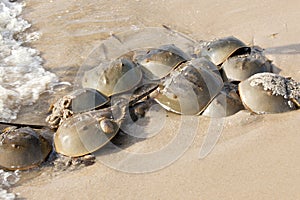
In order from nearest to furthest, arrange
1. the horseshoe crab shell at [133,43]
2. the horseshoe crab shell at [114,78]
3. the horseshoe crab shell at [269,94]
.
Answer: the horseshoe crab shell at [269,94] < the horseshoe crab shell at [114,78] < the horseshoe crab shell at [133,43]

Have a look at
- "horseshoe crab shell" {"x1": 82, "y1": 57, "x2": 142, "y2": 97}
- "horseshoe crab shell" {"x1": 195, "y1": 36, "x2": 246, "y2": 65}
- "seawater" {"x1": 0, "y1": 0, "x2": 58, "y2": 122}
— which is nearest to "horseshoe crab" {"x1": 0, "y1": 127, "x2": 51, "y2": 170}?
"seawater" {"x1": 0, "y1": 0, "x2": 58, "y2": 122}

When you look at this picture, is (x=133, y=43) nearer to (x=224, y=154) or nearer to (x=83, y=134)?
(x=83, y=134)

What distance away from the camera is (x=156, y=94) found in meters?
3.73

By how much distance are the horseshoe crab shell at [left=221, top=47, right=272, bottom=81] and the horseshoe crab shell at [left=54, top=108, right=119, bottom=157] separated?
1.30m

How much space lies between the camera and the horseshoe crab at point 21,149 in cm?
307

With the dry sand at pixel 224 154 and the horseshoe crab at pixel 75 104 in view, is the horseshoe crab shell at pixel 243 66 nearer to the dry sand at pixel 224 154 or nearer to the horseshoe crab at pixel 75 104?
the dry sand at pixel 224 154

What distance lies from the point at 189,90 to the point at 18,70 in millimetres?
2235

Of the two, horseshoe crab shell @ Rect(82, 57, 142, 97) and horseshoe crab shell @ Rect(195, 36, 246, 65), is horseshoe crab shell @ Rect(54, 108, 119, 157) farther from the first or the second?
horseshoe crab shell @ Rect(195, 36, 246, 65)

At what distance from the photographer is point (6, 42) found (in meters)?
5.28

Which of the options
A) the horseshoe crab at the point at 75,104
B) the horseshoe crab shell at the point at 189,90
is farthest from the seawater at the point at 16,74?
the horseshoe crab shell at the point at 189,90

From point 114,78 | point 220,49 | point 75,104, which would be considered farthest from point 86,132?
point 220,49

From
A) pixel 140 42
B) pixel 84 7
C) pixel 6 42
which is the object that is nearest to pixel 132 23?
pixel 140 42

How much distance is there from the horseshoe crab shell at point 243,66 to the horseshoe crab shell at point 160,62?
1.57 feet

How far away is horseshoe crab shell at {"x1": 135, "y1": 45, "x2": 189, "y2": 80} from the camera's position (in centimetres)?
403
